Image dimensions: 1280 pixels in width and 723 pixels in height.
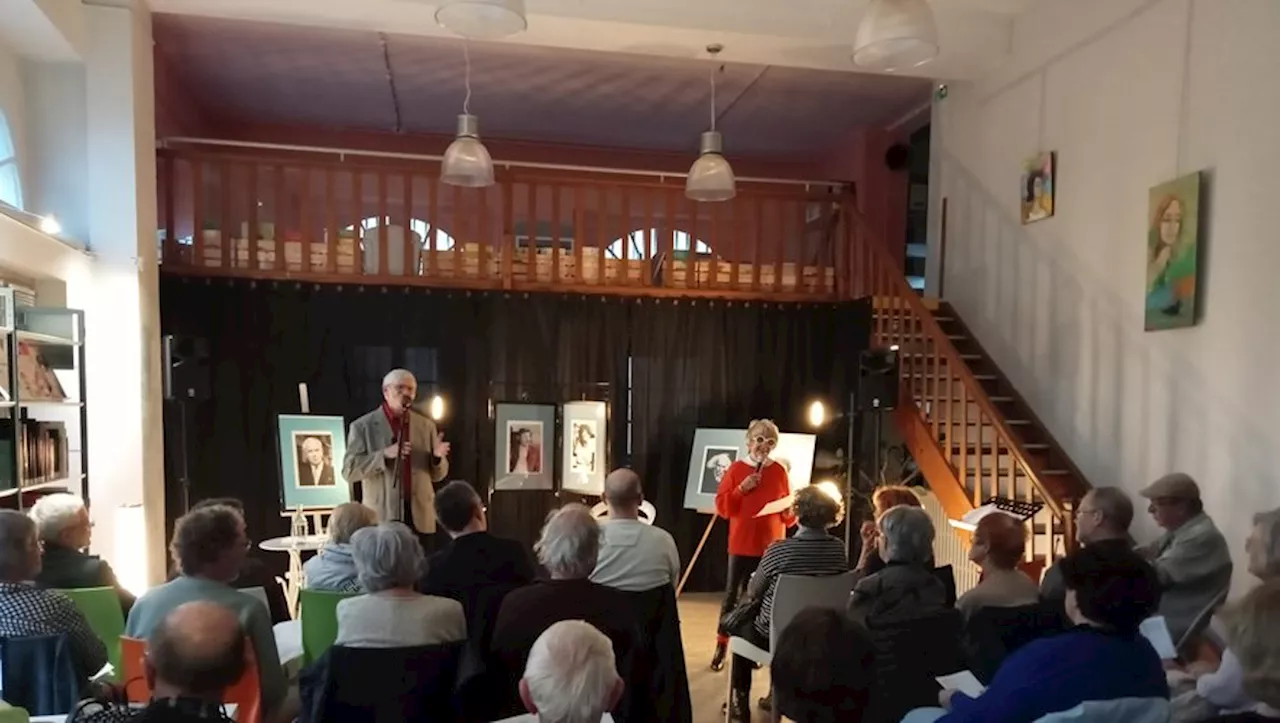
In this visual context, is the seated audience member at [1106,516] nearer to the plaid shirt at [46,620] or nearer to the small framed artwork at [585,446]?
the plaid shirt at [46,620]

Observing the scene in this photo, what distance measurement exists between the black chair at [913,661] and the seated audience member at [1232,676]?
2.21 feet

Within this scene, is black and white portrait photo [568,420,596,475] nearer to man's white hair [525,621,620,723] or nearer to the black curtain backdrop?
the black curtain backdrop

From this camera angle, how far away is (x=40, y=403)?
15.0 feet

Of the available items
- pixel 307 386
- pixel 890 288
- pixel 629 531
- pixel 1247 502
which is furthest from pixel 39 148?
pixel 1247 502

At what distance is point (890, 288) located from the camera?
23.7ft

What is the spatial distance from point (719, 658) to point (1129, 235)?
149 inches

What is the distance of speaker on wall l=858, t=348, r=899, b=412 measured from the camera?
20.3 ft

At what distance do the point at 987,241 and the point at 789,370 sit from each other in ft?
6.49

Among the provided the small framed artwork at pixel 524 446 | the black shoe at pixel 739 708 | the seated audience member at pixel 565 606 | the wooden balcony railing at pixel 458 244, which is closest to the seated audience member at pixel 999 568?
the seated audience member at pixel 565 606

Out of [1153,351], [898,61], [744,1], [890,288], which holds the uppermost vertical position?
[744,1]

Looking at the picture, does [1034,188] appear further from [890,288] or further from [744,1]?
[744,1]

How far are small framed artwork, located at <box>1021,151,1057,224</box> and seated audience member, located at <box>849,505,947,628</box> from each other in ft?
13.9

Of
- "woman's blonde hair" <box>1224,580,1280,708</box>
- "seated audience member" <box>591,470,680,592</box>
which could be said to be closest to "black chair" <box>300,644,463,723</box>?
"seated audience member" <box>591,470,680,592</box>

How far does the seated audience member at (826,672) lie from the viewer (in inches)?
71.3
